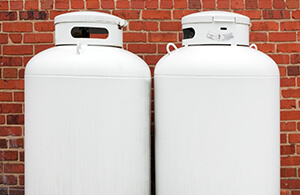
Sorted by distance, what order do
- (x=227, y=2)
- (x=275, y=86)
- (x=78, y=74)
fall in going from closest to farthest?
(x=78, y=74)
(x=275, y=86)
(x=227, y=2)

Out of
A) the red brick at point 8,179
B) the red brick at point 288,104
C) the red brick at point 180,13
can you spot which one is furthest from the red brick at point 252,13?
the red brick at point 8,179

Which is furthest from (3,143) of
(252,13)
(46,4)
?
(252,13)

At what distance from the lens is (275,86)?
5.99 ft

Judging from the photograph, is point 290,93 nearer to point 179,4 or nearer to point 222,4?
point 222,4

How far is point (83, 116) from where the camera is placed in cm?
172

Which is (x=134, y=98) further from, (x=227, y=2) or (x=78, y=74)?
(x=227, y=2)

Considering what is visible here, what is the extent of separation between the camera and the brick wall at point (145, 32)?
2295mm

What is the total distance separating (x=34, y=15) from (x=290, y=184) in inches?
71.4

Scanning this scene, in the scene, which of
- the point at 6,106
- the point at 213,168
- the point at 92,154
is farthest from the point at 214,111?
the point at 6,106

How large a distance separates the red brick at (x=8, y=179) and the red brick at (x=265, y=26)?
167 cm

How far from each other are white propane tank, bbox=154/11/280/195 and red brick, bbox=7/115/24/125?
938mm

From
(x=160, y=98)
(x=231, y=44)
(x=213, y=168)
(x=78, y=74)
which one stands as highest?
(x=231, y=44)

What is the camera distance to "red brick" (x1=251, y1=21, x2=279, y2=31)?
2309 millimetres

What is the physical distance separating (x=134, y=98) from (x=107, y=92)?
0.46ft
